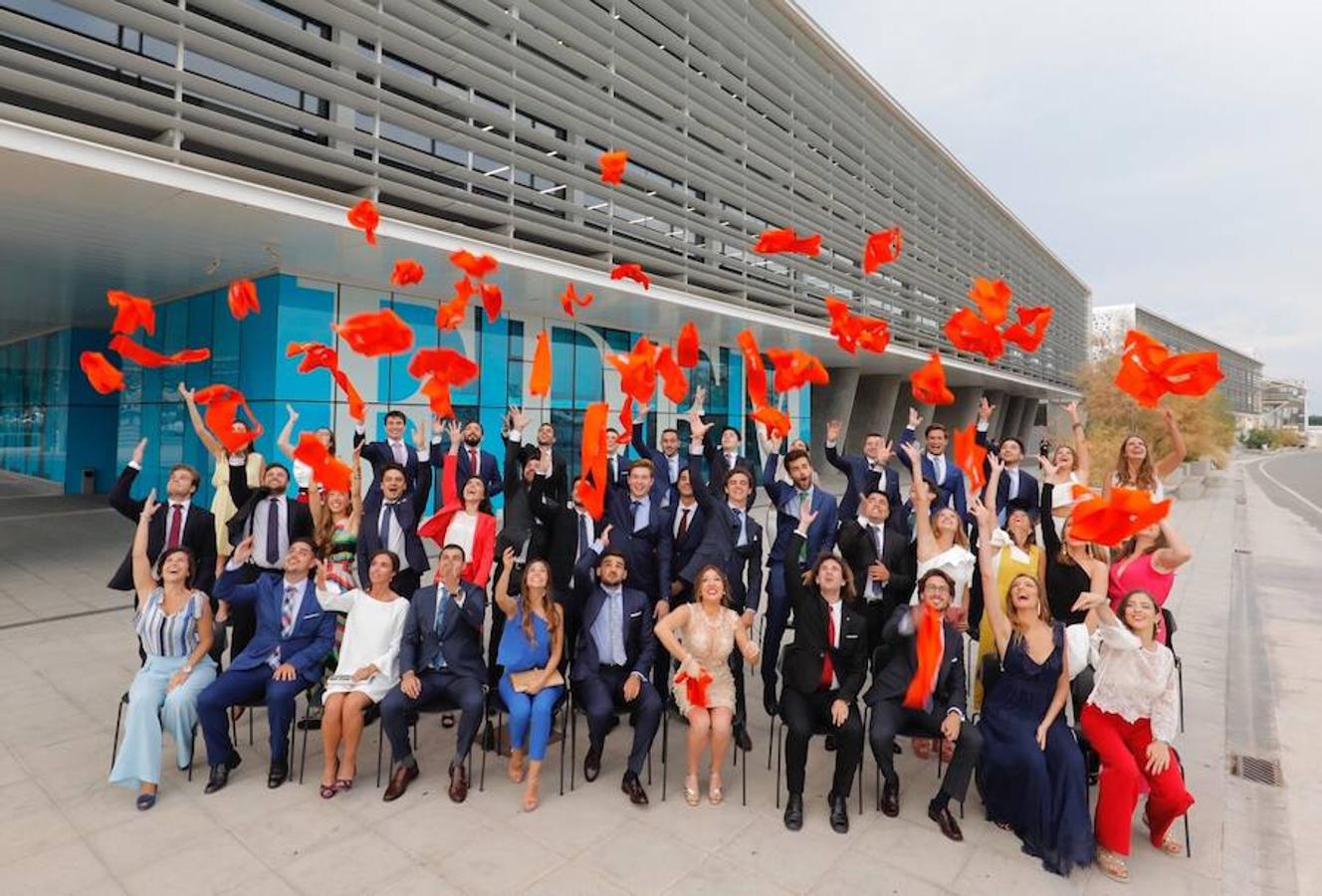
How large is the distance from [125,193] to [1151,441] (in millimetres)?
28123

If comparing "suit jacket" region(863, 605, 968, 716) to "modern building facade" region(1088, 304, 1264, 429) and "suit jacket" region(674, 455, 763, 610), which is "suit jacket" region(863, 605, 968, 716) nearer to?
"suit jacket" region(674, 455, 763, 610)

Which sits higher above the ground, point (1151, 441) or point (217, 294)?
point (217, 294)

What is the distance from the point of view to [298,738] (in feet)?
14.5

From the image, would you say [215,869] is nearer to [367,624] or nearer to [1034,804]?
[367,624]

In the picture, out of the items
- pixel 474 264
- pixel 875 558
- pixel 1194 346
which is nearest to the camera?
pixel 875 558

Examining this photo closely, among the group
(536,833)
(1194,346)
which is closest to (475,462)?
(536,833)

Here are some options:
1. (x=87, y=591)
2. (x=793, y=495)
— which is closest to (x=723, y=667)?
(x=793, y=495)

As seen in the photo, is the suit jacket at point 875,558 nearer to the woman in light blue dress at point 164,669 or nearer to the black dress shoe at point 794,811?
the black dress shoe at point 794,811

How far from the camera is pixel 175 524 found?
178 inches

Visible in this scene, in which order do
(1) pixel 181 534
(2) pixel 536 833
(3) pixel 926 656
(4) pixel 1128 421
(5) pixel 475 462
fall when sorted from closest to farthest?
(2) pixel 536 833 → (3) pixel 926 656 → (1) pixel 181 534 → (5) pixel 475 462 → (4) pixel 1128 421

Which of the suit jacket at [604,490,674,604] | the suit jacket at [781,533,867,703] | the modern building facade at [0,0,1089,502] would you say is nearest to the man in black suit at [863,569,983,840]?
the suit jacket at [781,533,867,703]

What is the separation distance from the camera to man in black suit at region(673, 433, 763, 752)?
189 inches

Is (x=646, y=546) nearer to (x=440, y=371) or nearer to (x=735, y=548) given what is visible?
(x=735, y=548)

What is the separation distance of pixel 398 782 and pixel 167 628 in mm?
1559
